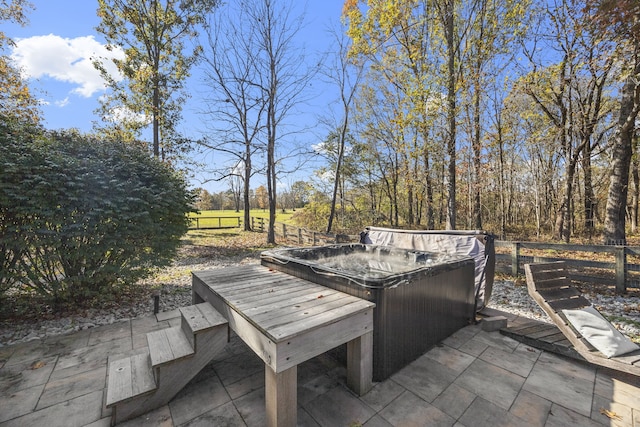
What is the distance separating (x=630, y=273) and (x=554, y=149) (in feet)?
19.3

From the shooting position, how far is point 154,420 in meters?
1.60

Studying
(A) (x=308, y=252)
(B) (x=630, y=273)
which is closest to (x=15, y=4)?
(A) (x=308, y=252)

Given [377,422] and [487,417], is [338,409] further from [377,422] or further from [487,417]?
[487,417]

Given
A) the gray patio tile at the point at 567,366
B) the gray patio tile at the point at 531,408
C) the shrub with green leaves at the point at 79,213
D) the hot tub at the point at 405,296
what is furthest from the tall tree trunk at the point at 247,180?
the gray patio tile at the point at 531,408

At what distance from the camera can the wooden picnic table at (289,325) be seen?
142 cm

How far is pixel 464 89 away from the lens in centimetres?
691

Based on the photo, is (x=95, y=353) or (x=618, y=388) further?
(x=95, y=353)

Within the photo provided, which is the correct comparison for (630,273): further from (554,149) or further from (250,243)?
(250,243)

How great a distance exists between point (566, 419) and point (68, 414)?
320 cm

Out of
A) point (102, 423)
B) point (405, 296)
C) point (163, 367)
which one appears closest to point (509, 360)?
point (405, 296)

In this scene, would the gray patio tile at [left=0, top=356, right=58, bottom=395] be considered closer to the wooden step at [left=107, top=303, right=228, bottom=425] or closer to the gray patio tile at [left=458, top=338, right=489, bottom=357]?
the wooden step at [left=107, top=303, right=228, bottom=425]

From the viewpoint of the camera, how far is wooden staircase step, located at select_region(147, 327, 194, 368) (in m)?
1.67

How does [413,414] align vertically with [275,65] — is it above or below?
below

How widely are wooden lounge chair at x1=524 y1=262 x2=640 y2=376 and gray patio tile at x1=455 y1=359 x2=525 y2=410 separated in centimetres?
58
